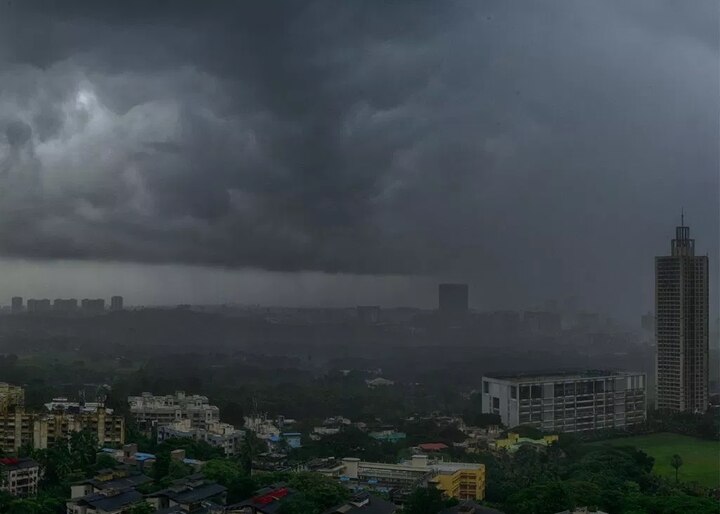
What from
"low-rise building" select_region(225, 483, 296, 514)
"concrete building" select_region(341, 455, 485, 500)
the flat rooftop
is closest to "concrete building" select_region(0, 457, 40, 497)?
"low-rise building" select_region(225, 483, 296, 514)

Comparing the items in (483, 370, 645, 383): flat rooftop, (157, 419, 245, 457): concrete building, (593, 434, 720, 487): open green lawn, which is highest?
(483, 370, 645, 383): flat rooftop

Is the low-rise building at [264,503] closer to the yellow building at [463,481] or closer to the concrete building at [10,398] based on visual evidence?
the yellow building at [463,481]

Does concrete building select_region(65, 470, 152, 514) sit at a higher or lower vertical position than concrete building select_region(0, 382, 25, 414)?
lower

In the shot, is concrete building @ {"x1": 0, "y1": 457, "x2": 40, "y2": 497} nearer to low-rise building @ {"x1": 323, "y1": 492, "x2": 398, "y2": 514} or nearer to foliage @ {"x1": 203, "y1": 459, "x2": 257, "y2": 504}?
foliage @ {"x1": 203, "y1": 459, "x2": 257, "y2": 504}

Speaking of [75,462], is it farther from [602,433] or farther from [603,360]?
[603,360]

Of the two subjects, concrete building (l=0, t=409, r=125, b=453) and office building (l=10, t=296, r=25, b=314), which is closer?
concrete building (l=0, t=409, r=125, b=453)

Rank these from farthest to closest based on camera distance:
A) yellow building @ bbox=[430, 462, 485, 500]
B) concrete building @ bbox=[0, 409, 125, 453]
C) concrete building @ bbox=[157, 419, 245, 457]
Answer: concrete building @ bbox=[157, 419, 245, 457] → concrete building @ bbox=[0, 409, 125, 453] → yellow building @ bbox=[430, 462, 485, 500]

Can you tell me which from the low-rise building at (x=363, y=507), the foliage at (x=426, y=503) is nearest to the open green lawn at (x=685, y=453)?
the foliage at (x=426, y=503)
